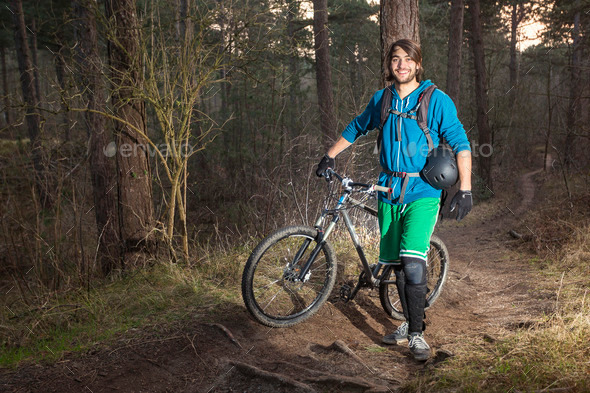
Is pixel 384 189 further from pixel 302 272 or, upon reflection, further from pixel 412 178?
pixel 302 272

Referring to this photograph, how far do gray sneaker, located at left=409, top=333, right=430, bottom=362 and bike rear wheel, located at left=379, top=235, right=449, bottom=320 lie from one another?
0.67m

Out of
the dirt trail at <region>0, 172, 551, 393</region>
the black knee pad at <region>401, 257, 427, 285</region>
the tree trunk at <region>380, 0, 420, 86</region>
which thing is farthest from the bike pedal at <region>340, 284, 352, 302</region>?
the tree trunk at <region>380, 0, 420, 86</region>

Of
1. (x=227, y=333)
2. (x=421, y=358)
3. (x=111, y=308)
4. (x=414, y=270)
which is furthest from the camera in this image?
(x=111, y=308)

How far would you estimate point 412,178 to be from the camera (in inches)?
147

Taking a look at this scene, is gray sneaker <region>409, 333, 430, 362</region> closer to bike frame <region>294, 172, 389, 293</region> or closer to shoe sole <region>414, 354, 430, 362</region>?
shoe sole <region>414, 354, 430, 362</region>

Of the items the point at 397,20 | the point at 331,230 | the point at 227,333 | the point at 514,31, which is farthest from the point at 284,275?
the point at 514,31

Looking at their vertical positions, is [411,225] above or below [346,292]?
above

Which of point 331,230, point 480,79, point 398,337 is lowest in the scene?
point 398,337

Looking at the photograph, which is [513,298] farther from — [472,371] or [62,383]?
[62,383]

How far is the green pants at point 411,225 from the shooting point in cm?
366

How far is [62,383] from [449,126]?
3.30 metres

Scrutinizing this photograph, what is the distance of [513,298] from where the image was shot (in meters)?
5.12

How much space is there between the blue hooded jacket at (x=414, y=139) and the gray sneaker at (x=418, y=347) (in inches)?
41.6

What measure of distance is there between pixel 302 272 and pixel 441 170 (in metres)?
1.40
